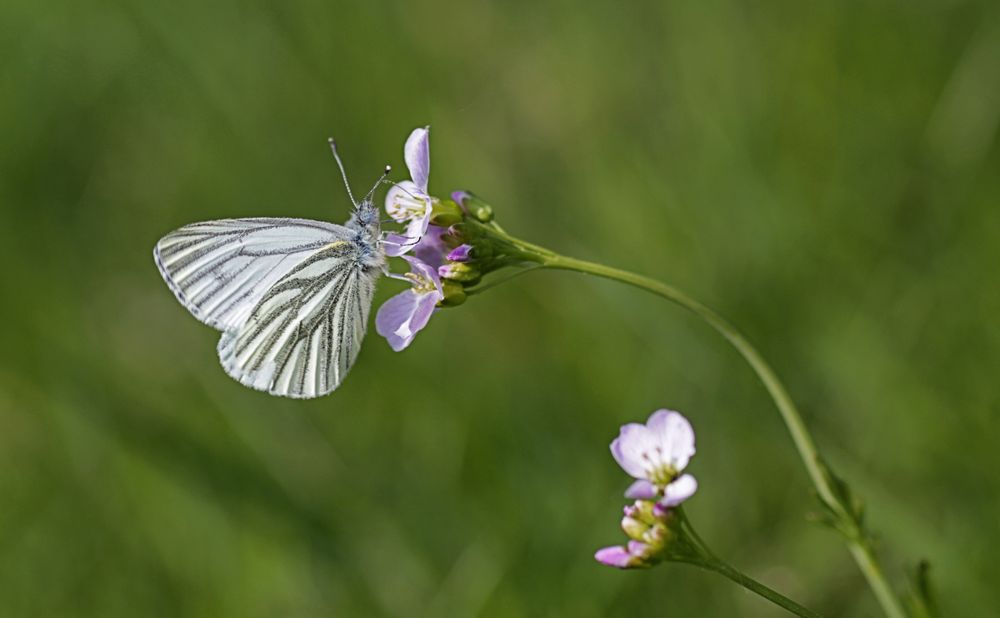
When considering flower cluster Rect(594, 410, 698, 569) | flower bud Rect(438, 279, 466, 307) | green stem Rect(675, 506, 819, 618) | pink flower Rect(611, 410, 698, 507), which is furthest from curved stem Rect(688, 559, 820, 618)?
flower bud Rect(438, 279, 466, 307)

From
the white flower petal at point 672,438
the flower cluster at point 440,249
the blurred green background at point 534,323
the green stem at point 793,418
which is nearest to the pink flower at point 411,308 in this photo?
the flower cluster at point 440,249

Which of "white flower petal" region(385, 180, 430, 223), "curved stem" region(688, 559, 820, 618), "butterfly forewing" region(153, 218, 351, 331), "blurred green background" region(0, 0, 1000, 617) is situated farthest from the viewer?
"blurred green background" region(0, 0, 1000, 617)

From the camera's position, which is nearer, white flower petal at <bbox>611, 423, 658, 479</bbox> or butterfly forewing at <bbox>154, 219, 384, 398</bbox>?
white flower petal at <bbox>611, 423, 658, 479</bbox>

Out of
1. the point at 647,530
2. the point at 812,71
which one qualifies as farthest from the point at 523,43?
the point at 647,530

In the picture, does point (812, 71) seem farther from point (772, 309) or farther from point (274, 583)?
point (274, 583)

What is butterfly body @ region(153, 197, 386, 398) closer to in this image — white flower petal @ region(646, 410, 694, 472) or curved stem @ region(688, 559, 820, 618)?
white flower petal @ region(646, 410, 694, 472)

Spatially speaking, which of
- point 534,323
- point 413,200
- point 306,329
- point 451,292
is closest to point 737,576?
point 451,292
